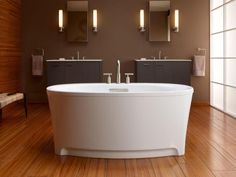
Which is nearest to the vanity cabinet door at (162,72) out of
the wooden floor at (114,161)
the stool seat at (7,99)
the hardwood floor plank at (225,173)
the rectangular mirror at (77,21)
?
the rectangular mirror at (77,21)

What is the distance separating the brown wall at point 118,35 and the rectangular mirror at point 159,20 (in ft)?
0.38

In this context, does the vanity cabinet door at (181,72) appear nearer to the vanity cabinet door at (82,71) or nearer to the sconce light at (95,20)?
the vanity cabinet door at (82,71)

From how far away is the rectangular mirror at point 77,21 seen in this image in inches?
253

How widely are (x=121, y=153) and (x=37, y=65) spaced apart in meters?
→ 3.93

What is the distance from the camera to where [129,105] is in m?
2.82

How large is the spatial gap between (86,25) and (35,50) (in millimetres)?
1092

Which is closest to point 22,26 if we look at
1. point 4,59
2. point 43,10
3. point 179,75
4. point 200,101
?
point 43,10

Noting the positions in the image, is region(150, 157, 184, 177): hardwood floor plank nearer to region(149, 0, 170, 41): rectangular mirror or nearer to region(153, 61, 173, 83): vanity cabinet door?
region(153, 61, 173, 83): vanity cabinet door

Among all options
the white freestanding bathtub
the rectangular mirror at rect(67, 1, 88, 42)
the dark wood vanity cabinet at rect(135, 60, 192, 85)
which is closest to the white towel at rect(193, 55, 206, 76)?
the dark wood vanity cabinet at rect(135, 60, 192, 85)

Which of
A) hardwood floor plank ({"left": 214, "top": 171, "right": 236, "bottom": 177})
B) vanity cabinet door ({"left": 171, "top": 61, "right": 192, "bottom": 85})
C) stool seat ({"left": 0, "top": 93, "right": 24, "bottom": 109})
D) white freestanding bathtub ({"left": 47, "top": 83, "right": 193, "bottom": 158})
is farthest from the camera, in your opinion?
vanity cabinet door ({"left": 171, "top": 61, "right": 192, "bottom": 85})

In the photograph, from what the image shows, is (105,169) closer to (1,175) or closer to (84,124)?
(84,124)

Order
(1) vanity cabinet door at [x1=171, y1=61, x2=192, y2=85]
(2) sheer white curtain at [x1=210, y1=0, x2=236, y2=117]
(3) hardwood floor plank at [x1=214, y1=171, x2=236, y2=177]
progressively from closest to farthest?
1. (3) hardwood floor plank at [x1=214, y1=171, x2=236, y2=177]
2. (2) sheer white curtain at [x1=210, y1=0, x2=236, y2=117]
3. (1) vanity cabinet door at [x1=171, y1=61, x2=192, y2=85]

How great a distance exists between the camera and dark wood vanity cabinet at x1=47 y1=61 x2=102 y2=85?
19.6 feet

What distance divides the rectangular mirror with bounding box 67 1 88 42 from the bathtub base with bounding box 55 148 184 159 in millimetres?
3740
